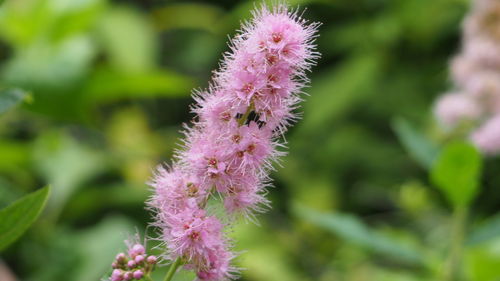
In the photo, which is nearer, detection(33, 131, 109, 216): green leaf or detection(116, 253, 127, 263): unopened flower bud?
detection(116, 253, 127, 263): unopened flower bud

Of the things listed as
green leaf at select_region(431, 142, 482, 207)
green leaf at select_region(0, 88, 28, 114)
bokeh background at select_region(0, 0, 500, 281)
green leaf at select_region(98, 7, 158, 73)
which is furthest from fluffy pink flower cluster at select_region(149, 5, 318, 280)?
green leaf at select_region(98, 7, 158, 73)

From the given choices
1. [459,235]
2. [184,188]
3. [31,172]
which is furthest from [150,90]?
[184,188]

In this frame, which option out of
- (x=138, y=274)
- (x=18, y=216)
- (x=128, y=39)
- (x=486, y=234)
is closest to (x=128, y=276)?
(x=138, y=274)

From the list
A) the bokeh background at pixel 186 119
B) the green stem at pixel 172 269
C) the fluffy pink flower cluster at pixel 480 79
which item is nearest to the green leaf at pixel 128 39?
the bokeh background at pixel 186 119

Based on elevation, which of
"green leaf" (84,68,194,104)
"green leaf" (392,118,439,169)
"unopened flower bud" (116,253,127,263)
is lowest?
"unopened flower bud" (116,253,127,263)

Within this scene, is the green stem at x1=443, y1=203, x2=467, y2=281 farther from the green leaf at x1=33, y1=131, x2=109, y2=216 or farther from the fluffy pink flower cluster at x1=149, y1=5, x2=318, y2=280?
the green leaf at x1=33, y1=131, x2=109, y2=216

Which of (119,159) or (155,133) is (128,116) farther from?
(119,159)
